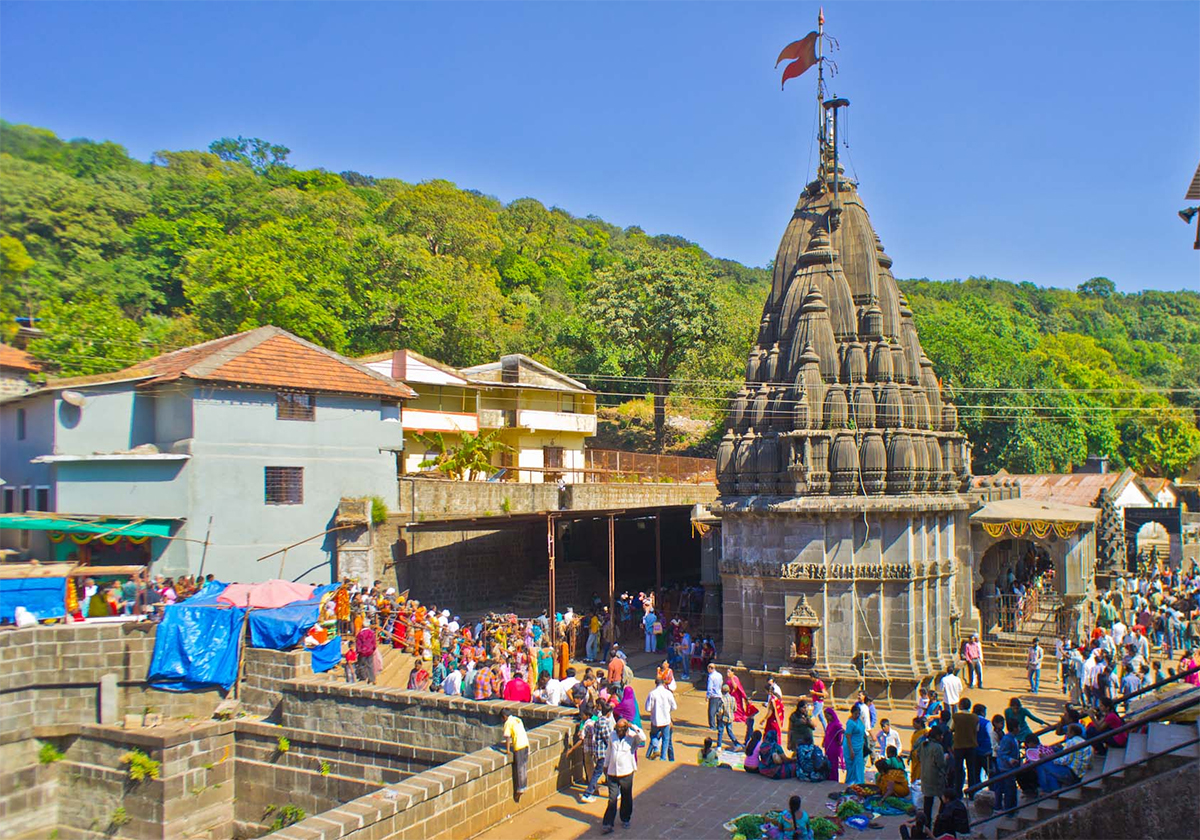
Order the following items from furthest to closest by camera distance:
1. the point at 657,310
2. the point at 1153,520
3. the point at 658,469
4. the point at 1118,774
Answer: the point at 657,310 < the point at 1153,520 < the point at 658,469 < the point at 1118,774

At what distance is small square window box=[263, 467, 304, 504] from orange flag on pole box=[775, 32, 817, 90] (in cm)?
1577

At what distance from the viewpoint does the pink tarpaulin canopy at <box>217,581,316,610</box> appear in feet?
62.5

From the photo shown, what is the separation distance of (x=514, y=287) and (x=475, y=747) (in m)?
57.1

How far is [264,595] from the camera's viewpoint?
19.3m

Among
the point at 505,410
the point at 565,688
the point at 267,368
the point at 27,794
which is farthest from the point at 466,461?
the point at 27,794

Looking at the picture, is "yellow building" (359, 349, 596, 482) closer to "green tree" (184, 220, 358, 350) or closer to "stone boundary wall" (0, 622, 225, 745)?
"green tree" (184, 220, 358, 350)

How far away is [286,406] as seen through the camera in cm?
2422

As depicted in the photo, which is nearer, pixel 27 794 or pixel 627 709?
pixel 627 709

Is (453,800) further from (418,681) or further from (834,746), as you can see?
(418,681)

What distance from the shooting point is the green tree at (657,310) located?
150ft

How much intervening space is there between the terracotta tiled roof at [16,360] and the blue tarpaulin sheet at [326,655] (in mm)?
13594

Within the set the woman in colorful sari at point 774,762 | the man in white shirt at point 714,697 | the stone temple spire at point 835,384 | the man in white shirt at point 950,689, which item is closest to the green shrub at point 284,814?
the man in white shirt at point 714,697

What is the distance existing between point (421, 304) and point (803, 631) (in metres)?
31.6

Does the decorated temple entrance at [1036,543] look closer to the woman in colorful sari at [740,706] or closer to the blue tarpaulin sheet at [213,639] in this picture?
the woman in colorful sari at [740,706]
